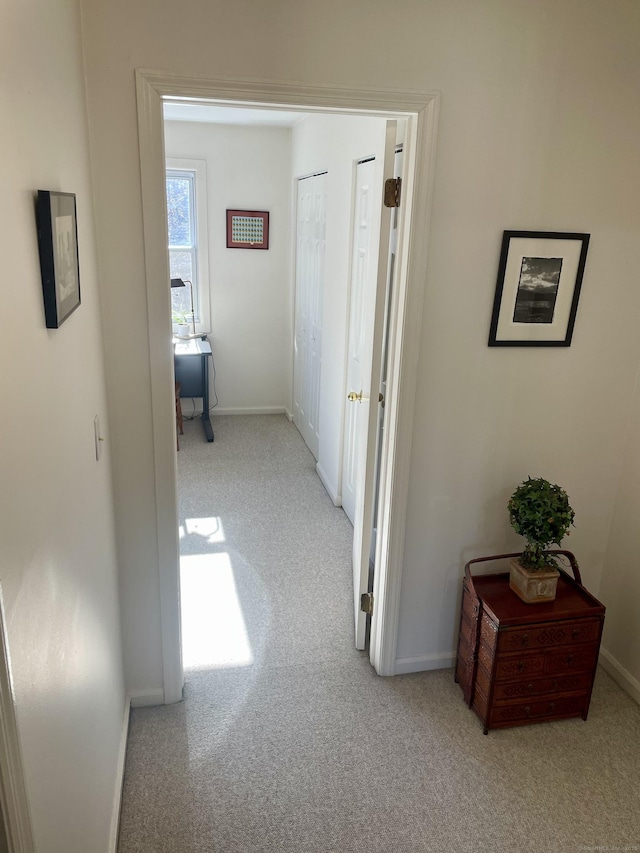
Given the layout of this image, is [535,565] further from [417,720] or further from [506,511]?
[417,720]

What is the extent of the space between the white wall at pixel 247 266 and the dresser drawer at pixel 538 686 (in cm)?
376

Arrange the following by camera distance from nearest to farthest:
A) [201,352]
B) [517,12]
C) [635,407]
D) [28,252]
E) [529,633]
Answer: [28,252] → [517,12] → [529,633] → [635,407] → [201,352]

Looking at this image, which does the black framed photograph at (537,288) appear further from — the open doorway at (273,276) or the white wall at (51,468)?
the white wall at (51,468)

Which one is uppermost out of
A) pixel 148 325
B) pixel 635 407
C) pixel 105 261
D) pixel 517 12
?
pixel 517 12

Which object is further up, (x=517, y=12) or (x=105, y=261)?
(x=517, y=12)

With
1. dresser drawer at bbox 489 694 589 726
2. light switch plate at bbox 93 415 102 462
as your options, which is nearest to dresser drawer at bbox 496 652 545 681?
dresser drawer at bbox 489 694 589 726

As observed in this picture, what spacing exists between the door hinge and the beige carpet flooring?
5.95 feet

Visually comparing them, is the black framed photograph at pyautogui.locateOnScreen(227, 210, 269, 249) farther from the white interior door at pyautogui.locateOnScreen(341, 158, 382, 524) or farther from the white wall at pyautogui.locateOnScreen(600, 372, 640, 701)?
the white wall at pyautogui.locateOnScreen(600, 372, 640, 701)

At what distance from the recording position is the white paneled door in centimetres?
441

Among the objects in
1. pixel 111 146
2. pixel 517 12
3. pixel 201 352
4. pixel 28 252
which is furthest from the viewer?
pixel 201 352

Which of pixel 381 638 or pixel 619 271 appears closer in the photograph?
pixel 619 271

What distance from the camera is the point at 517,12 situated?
1965 millimetres

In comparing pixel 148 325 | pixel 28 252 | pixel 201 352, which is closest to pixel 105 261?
pixel 148 325

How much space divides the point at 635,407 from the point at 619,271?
520 mm
